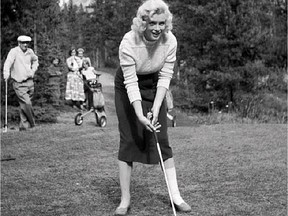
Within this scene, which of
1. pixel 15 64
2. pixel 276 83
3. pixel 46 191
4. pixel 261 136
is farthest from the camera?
pixel 276 83

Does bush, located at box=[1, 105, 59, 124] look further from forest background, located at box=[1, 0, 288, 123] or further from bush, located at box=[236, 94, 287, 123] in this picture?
bush, located at box=[236, 94, 287, 123]

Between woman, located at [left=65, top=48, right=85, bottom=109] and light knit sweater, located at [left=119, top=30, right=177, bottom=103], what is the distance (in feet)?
31.2

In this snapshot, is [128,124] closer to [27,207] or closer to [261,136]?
[27,207]

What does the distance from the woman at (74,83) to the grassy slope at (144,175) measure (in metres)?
4.65

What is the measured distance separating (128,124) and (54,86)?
966 cm

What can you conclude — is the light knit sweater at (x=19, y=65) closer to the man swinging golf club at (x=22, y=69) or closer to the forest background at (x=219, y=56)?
the man swinging golf club at (x=22, y=69)

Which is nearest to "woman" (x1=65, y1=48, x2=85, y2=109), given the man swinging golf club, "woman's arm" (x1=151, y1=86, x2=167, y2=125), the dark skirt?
the man swinging golf club

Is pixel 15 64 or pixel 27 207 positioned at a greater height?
pixel 15 64

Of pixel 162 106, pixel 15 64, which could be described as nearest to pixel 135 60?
pixel 162 106

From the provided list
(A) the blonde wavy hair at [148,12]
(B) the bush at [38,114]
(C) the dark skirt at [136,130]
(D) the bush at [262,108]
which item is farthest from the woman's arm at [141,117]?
(D) the bush at [262,108]

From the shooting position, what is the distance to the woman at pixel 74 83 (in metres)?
13.6

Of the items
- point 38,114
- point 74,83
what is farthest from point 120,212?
point 74,83

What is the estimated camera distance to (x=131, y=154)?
14.3 feet

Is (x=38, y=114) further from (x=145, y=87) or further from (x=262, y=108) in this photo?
(x=145, y=87)
